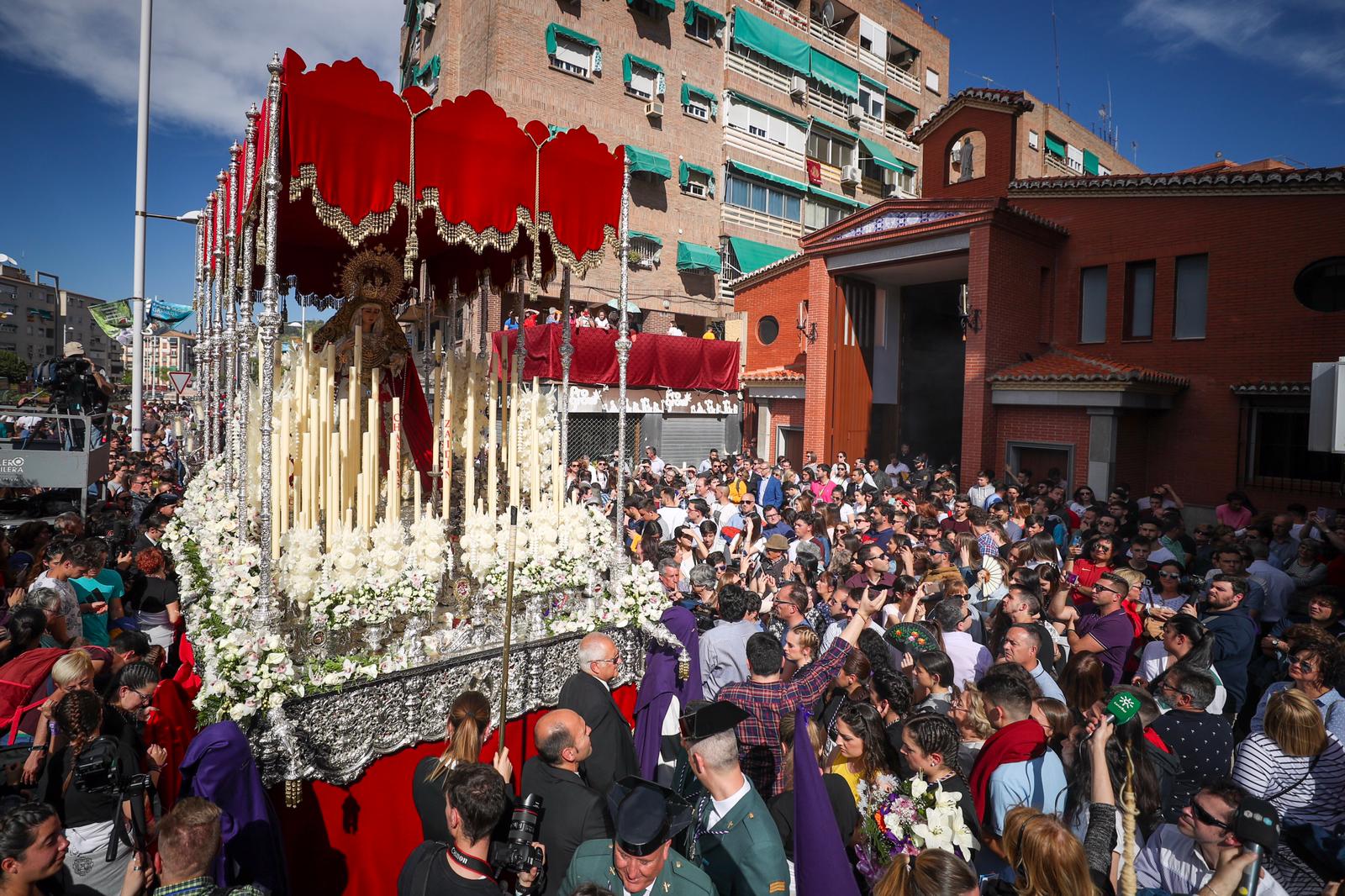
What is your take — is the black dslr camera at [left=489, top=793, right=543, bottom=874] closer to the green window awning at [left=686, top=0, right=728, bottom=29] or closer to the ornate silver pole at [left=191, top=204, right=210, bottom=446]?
the ornate silver pole at [left=191, top=204, right=210, bottom=446]

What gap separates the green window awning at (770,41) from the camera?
85.9ft

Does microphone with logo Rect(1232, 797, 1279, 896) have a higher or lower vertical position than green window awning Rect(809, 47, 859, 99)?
lower

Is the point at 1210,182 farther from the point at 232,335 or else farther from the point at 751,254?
the point at 232,335

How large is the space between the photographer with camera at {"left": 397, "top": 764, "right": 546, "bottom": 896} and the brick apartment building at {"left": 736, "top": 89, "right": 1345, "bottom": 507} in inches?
537

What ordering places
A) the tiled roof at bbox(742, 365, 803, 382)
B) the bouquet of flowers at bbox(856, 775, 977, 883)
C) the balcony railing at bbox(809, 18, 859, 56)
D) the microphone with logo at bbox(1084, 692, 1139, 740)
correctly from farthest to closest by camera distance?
the balcony railing at bbox(809, 18, 859, 56)
the tiled roof at bbox(742, 365, 803, 382)
the microphone with logo at bbox(1084, 692, 1139, 740)
the bouquet of flowers at bbox(856, 775, 977, 883)

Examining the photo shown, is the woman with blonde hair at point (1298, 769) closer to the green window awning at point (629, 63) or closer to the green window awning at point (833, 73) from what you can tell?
the green window awning at point (629, 63)

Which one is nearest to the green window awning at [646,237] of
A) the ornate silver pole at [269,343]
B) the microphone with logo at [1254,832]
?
the ornate silver pole at [269,343]

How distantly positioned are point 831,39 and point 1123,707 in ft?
105

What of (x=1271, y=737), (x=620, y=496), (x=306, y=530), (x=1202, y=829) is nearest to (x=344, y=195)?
(x=306, y=530)

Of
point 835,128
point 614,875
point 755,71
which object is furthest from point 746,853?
point 835,128

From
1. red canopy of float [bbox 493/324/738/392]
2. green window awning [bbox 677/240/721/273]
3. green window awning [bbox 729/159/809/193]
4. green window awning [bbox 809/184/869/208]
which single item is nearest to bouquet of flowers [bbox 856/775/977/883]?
red canopy of float [bbox 493/324/738/392]

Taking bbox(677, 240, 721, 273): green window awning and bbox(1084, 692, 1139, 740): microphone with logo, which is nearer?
bbox(1084, 692, 1139, 740): microphone with logo

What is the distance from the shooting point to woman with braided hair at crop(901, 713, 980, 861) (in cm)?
321

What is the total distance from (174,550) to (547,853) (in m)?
5.56
